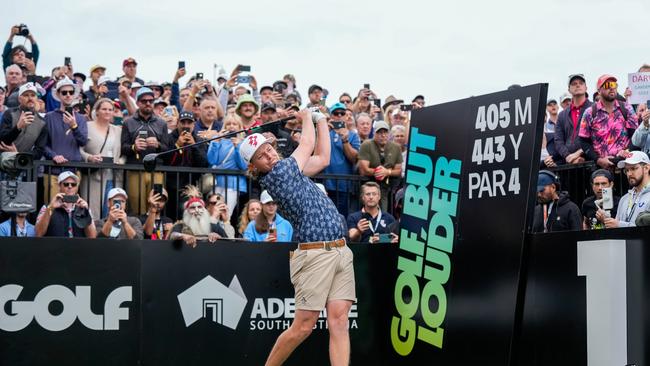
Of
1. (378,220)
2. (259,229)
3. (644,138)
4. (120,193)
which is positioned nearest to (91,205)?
(120,193)

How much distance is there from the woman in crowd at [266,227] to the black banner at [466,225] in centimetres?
164

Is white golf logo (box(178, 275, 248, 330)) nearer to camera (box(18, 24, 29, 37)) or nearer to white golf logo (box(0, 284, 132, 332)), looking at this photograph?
white golf logo (box(0, 284, 132, 332))

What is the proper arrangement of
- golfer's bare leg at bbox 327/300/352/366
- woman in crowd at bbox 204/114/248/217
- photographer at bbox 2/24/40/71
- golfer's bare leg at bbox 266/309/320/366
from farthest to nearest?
photographer at bbox 2/24/40/71, woman in crowd at bbox 204/114/248/217, golfer's bare leg at bbox 266/309/320/366, golfer's bare leg at bbox 327/300/352/366

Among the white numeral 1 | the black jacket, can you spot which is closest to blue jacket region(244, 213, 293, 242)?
the black jacket

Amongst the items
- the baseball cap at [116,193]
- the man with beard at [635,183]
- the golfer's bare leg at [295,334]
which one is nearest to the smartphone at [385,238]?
the golfer's bare leg at [295,334]

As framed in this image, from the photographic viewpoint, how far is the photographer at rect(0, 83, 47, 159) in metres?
10.8

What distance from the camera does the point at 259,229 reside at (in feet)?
35.5

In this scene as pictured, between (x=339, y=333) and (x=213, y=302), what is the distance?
5.64 feet

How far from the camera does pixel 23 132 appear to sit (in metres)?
11.0

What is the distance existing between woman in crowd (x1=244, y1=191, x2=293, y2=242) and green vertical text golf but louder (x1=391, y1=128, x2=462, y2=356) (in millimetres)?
1610

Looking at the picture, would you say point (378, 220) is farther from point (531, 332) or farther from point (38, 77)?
point (38, 77)

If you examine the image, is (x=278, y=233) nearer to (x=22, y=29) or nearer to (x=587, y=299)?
(x=587, y=299)

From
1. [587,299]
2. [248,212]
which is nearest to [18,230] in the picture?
[248,212]

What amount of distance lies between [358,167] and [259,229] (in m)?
1.88
